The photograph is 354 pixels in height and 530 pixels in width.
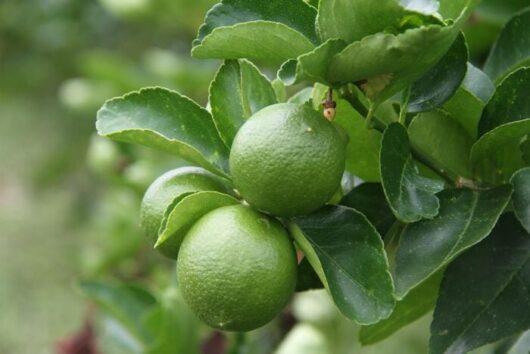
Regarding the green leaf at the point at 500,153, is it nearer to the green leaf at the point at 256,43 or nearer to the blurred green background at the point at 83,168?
the green leaf at the point at 256,43

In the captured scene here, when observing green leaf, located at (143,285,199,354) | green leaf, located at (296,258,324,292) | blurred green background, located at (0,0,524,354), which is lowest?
blurred green background, located at (0,0,524,354)

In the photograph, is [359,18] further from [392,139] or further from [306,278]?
[306,278]

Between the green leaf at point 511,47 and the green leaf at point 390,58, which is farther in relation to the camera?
the green leaf at point 511,47

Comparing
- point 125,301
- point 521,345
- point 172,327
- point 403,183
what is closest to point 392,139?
point 403,183

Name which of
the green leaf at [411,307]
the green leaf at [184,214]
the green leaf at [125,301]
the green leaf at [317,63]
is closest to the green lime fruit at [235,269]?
the green leaf at [184,214]

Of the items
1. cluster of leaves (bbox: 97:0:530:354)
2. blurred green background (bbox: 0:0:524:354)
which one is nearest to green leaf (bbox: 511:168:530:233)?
cluster of leaves (bbox: 97:0:530:354)

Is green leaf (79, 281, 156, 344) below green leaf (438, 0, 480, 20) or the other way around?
below

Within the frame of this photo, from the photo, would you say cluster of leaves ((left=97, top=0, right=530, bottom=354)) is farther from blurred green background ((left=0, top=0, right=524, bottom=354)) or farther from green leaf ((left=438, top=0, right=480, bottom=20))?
blurred green background ((left=0, top=0, right=524, bottom=354))
